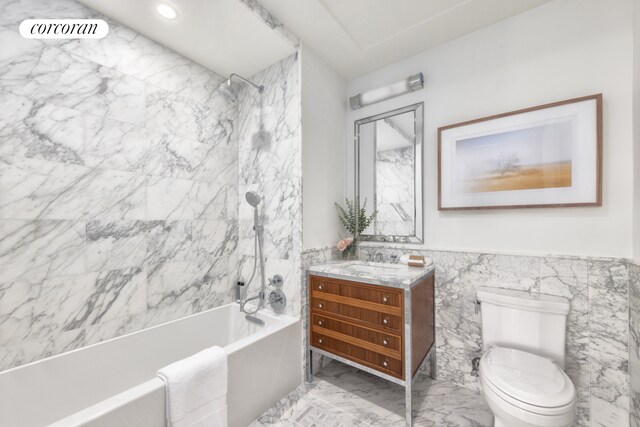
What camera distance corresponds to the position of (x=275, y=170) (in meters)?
2.13

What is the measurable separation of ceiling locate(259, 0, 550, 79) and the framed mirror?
0.51 metres

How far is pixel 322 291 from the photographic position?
1.89 metres

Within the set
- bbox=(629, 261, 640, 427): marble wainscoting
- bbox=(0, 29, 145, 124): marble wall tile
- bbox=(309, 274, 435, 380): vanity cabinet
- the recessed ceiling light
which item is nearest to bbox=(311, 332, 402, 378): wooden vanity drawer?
bbox=(309, 274, 435, 380): vanity cabinet

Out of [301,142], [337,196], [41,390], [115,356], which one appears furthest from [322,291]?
[41,390]

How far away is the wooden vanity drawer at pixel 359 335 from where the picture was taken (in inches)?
61.8

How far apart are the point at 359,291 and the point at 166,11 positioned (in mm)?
2180

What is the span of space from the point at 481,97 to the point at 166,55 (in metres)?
2.37

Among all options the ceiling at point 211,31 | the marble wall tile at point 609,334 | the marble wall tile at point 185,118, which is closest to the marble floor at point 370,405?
the marble wall tile at point 609,334

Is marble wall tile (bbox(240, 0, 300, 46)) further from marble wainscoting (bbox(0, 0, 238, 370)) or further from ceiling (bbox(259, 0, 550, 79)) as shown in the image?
marble wainscoting (bbox(0, 0, 238, 370))

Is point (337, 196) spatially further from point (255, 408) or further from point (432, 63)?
point (255, 408)

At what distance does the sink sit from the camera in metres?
1.97

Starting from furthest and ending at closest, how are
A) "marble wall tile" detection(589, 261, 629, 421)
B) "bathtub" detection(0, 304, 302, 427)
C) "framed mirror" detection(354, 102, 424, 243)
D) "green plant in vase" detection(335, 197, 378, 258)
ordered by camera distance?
"green plant in vase" detection(335, 197, 378, 258) → "framed mirror" detection(354, 102, 424, 243) → "marble wall tile" detection(589, 261, 629, 421) → "bathtub" detection(0, 304, 302, 427)

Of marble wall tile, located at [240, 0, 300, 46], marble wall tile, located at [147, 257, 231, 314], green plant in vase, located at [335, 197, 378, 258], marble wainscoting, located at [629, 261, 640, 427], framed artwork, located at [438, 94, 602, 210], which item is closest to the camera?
marble wainscoting, located at [629, 261, 640, 427]

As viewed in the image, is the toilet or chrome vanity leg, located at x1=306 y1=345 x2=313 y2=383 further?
chrome vanity leg, located at x1=306 y1=345 x2=313 y2=383
